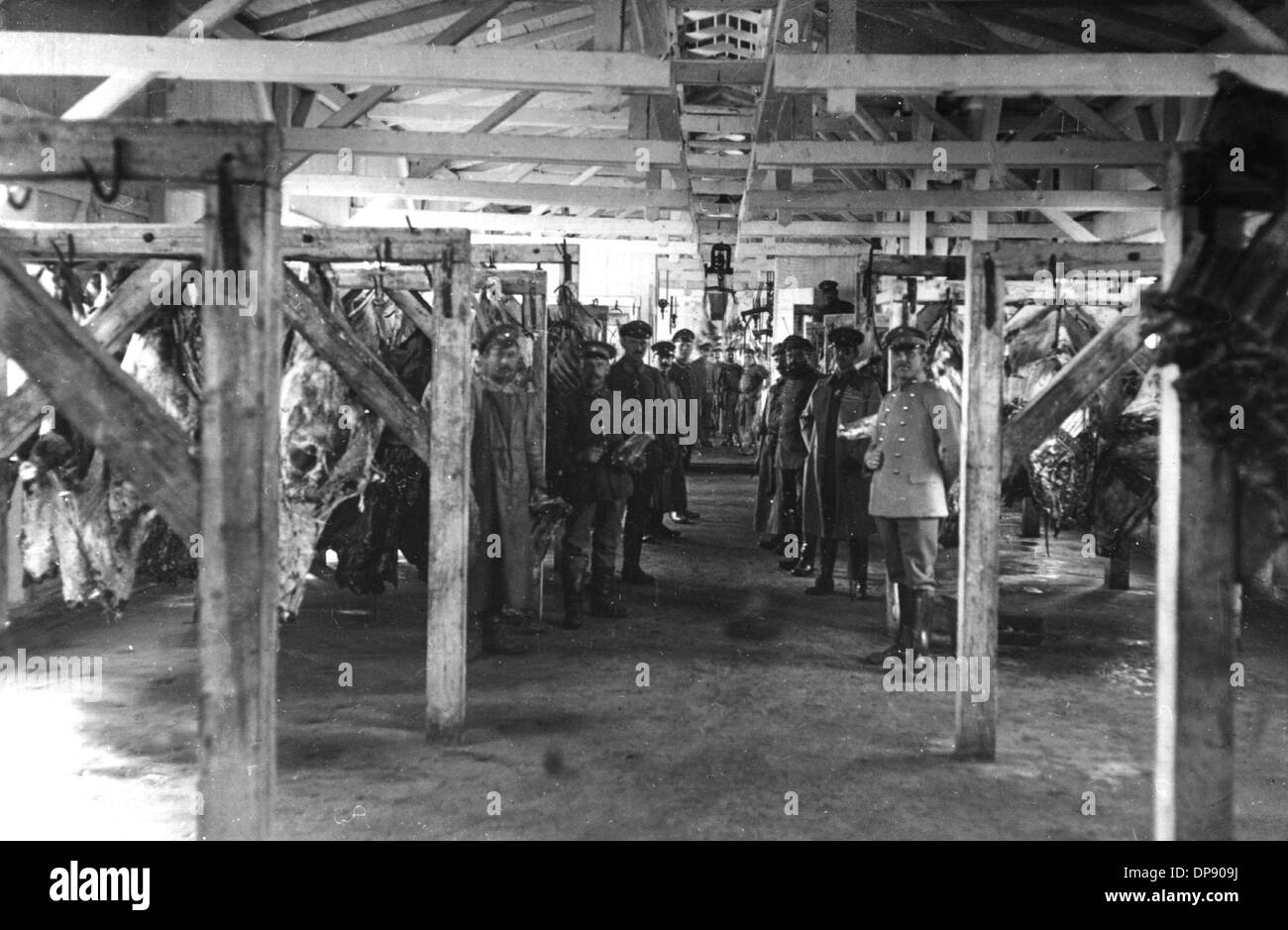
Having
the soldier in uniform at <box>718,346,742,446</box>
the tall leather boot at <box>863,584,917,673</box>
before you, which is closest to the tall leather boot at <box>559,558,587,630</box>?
the tall leather boot at <box>863,584,917,673</box>

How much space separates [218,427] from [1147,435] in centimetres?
671

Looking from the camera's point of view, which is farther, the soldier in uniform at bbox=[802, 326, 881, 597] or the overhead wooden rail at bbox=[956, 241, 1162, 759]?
the soldier in uniform at bbox=[802, 326, 881, 597]

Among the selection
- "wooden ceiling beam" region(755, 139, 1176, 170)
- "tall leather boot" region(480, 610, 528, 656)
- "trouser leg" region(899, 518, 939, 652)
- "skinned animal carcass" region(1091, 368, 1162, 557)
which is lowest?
"tall leather boot" region(480, 610, 528, 656)

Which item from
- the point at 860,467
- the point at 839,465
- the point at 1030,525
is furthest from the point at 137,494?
the point at 1030,525

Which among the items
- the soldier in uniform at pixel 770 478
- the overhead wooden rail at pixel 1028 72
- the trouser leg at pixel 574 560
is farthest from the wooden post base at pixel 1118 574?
the overhead wooden rail at pixel 1028 72

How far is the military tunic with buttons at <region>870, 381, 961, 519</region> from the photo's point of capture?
660 centimetres

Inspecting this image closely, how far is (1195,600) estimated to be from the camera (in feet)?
8.25

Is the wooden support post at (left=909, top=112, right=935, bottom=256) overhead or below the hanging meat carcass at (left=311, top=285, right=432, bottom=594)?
overhead

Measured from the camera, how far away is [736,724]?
5707 millimetres

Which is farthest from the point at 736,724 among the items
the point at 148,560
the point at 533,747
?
the point at 148,560

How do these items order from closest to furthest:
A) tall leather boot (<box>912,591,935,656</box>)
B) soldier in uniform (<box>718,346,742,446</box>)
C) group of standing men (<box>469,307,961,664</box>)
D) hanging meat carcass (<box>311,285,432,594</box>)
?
group of standing men (<box>469,307,961,664</box>), tall leather boot (<box>912,591,935,656</box>), hanging meat carcass (<box>311,285,432,594</box>), soldier in uniform (<box>718,346,742,446</box>)

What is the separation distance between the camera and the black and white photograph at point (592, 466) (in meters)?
2.50

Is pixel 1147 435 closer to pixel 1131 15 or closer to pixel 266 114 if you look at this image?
pixel 1131 15

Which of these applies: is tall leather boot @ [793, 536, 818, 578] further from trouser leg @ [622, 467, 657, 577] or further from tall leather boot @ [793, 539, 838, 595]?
trouser leg @ [622, 467, 657, 577]
